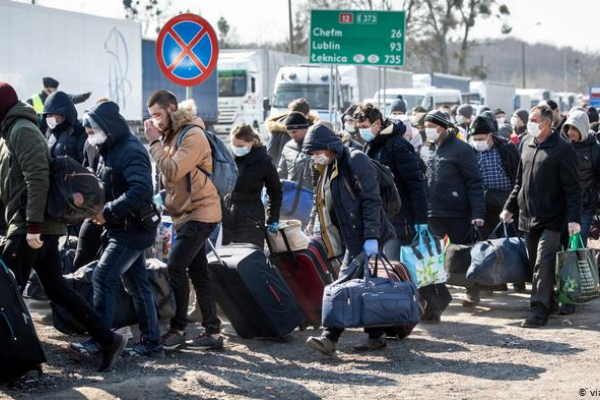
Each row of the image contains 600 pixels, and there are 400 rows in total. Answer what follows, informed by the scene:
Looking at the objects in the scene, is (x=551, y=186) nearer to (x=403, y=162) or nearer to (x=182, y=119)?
(x=403, y=162)

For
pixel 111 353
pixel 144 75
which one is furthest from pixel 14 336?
pixel 144 75

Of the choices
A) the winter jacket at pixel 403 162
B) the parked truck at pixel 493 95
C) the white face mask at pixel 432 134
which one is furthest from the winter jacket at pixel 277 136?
the parked truck at pixel 493 95

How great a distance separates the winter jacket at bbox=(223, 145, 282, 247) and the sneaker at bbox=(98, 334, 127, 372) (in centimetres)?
207

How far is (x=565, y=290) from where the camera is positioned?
9.47 meters

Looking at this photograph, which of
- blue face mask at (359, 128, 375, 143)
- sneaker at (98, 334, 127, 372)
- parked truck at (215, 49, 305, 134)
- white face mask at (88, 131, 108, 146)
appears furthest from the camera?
parked truck at (215, 49, 305, 134)

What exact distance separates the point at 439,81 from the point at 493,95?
209 inches

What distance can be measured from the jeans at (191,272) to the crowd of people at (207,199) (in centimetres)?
1

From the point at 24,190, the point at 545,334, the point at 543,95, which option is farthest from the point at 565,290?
the point at 543,95

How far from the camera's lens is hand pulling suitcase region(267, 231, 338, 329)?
9195mm

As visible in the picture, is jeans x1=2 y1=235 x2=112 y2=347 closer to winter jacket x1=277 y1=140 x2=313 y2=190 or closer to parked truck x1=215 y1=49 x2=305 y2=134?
winter jacket x1=277 y1=140 x2=313 y2=190

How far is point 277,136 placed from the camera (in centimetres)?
1233

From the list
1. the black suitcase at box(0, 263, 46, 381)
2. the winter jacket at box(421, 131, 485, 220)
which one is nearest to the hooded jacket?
the winter jacket at box(421, 131, 485, 220)

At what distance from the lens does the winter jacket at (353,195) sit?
805 cm

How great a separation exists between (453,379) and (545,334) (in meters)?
1.92
